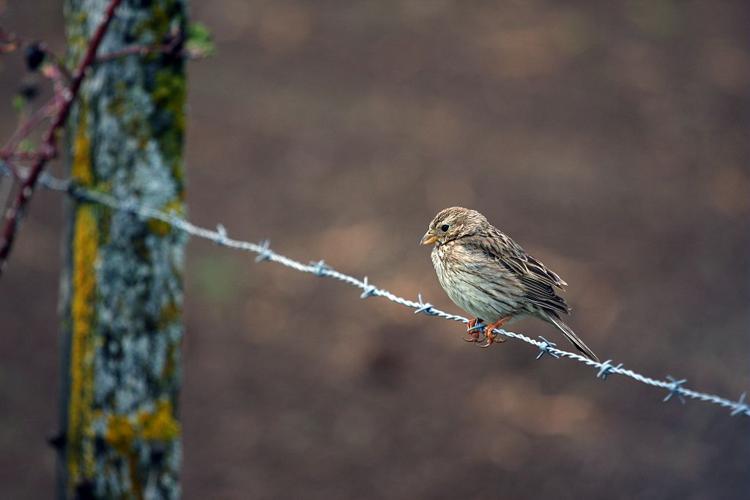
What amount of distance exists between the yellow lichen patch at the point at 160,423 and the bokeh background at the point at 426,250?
3.77 metres

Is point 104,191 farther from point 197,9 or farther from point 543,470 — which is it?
point 197,9

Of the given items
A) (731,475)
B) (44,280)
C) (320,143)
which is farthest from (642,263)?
(44,280)

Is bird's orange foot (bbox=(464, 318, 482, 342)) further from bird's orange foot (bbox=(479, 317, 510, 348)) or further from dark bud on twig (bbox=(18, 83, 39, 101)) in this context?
dark bud on twig (bbox=(18, 83, 39, 101))

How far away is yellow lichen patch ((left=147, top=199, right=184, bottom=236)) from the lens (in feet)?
15.5

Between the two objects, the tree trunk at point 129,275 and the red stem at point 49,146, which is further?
the tree trunk at point 129,275

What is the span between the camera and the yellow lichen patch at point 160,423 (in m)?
4.68

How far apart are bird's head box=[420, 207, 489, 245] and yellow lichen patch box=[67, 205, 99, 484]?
164cm

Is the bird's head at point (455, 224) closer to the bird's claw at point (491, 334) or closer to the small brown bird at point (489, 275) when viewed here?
the small brown bird at point (489, 275)

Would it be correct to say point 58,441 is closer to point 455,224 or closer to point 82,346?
point 82,346

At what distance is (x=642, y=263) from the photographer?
38.1 feet

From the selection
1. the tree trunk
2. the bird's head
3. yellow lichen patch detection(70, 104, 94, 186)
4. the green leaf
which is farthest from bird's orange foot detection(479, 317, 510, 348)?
yellow lichen patch detection(70, 104, 94, 186)

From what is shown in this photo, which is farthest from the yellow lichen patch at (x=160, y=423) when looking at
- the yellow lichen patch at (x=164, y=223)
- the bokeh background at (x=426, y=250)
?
the bokeh background at (x=426, y=250)

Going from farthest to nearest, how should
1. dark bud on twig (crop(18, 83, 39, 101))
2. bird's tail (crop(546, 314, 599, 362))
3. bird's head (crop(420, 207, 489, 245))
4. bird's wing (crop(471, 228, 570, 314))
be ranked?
1. dark bud on twig (crop(18, 83, 39, 101))
2. bird's head (crop(420, 207, 489, 245))
3. bird's wing (crop(471, 228, 570, 314))
4. bird's tail (crop(546, 314, 599, 362))

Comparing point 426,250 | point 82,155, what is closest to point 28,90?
point 82,155
